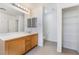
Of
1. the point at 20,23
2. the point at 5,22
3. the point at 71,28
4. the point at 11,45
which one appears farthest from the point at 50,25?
the point at 11,45

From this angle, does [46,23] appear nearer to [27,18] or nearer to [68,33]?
[27,18]

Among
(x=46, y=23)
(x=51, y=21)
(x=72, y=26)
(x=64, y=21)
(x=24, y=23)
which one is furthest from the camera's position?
(x=46, y=23)

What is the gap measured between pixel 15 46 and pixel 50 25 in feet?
14.4

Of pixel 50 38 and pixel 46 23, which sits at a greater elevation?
pixel 46 23

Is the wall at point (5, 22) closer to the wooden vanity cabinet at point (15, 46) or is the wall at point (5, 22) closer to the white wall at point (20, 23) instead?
the white wall at point (20, 23)

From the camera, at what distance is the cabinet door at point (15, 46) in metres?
2.41

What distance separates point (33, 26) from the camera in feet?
17.1

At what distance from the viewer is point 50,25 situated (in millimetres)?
6727

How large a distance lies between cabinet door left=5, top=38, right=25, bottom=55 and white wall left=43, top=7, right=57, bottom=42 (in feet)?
11.7

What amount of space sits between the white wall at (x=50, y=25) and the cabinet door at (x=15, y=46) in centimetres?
358

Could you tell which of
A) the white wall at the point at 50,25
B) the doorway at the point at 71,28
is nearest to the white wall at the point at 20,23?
the white wall at the point at 50,25

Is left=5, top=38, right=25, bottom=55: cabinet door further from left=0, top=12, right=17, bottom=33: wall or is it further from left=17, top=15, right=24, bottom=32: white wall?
left=0, top=12, right=17, bottom=33: wall
